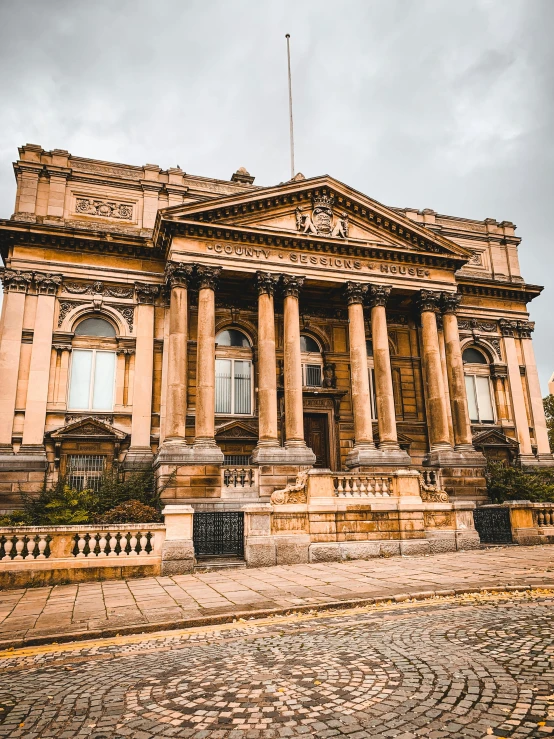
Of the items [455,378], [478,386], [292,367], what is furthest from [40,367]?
[478,386]

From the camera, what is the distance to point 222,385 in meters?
24.6

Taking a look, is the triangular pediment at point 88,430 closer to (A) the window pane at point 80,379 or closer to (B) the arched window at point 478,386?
(A) the window pane at point 80,379

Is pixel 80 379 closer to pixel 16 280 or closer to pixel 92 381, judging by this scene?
pixel 92 381

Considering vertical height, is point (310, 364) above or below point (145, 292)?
below

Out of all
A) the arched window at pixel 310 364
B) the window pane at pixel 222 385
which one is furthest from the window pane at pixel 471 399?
the window pane at pixel 222 385

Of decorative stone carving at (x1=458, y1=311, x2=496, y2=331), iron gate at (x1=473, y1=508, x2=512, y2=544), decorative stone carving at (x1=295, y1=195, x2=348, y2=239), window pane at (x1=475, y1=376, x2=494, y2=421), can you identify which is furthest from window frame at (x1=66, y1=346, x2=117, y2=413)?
window pane at (x1=475, y1=376, x2=494, y2=421)

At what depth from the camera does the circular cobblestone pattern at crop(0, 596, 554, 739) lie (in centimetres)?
418

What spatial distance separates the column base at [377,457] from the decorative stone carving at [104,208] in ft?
50.2

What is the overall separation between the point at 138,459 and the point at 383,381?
36.3 feet

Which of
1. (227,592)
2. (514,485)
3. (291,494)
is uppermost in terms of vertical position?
(514,485)

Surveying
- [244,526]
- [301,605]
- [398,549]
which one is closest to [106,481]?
[244,526]

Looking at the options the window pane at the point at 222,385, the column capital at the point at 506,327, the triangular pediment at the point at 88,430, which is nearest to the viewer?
the triangular pediment at the point at 88,430

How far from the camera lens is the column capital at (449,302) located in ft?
85.4

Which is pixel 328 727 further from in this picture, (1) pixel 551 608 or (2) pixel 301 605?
(1) pixel 551 608
